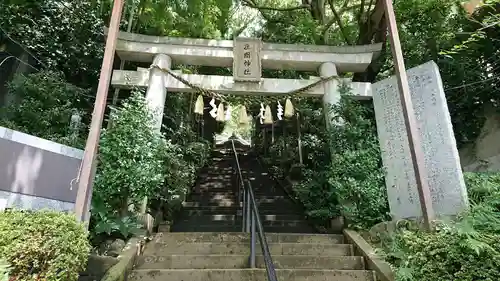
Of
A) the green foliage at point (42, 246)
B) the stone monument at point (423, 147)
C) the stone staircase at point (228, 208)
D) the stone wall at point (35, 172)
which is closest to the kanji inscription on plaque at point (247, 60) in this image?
the stone staircase at point (228, 208)

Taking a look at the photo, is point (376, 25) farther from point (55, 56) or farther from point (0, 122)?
point (0, 122)

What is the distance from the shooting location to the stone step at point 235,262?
448 cm

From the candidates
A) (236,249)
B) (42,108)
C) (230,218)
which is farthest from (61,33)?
(236,249)

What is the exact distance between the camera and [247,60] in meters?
7.20

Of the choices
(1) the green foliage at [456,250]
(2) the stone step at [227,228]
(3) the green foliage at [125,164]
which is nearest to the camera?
(1) the green foliage at [456,250]

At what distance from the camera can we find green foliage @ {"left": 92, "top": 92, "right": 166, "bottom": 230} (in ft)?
15.8

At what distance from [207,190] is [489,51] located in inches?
288

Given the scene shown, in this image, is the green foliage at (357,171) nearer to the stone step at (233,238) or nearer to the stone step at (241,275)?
the stone step at (233,238)

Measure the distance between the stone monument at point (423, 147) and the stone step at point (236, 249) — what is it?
1015 millimetres

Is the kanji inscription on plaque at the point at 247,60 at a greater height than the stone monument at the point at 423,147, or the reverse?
the kanji inscription on plaque at the point at 247,60

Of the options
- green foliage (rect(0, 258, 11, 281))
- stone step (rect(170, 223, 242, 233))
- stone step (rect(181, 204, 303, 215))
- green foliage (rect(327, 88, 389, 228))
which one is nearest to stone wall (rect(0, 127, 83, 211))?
green foliage (rect(0, 258, 11, 281))

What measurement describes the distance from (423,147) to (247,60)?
389 centimetres

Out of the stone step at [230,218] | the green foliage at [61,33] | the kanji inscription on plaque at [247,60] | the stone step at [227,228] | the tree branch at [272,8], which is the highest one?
the tree branch at [272,8]

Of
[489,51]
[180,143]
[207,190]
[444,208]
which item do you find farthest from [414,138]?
[207,190]
